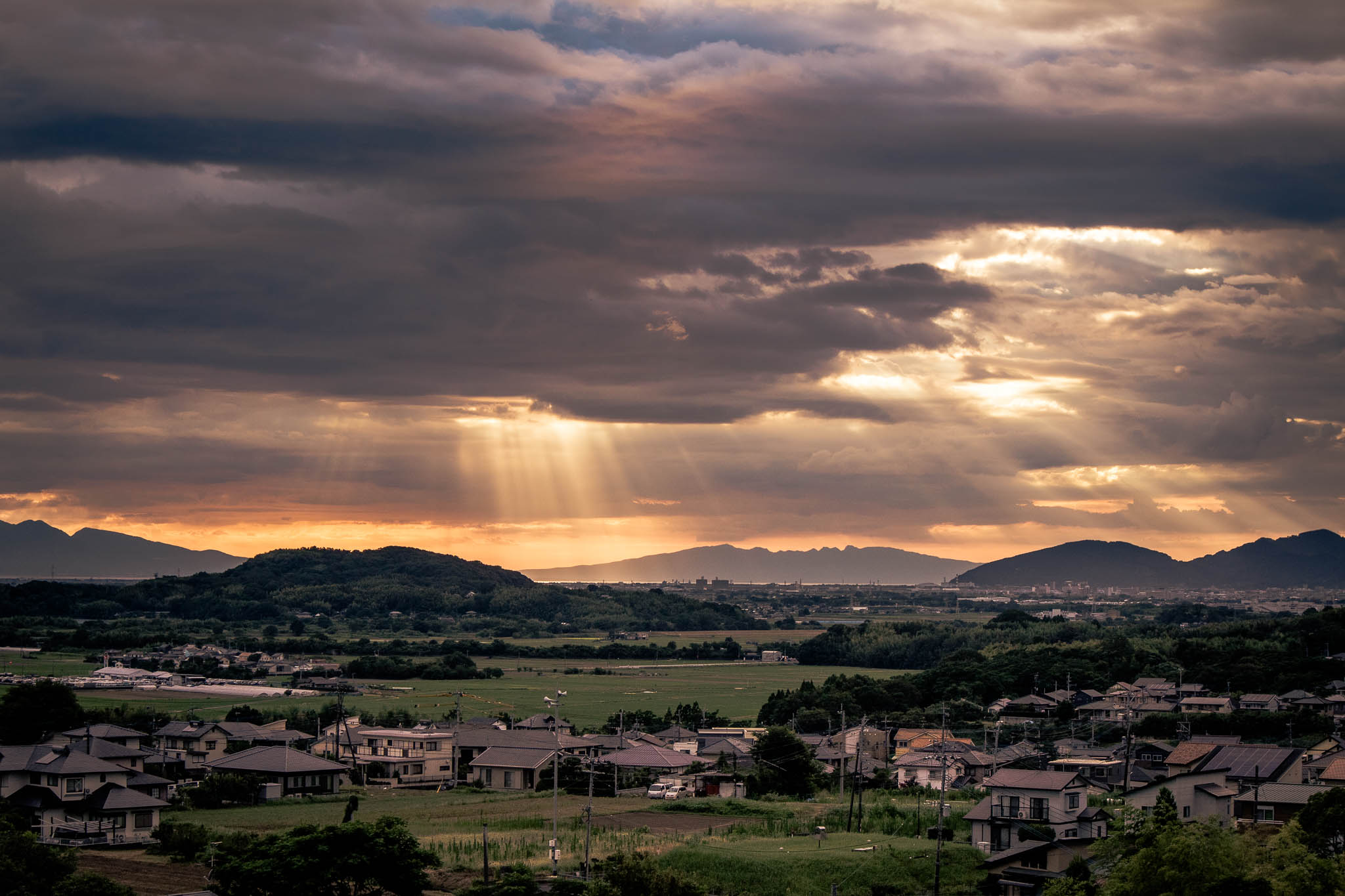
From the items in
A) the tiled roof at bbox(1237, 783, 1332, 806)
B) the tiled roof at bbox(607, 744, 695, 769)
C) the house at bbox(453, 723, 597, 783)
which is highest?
the tiled roof at bbox(1237, 783, 1332, 806)

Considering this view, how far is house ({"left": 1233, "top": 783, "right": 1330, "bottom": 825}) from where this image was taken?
40000 millimetres

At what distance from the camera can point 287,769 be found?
5247 centimetres

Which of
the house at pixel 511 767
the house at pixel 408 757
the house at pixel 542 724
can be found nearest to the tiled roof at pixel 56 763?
the house at pixel 408 757

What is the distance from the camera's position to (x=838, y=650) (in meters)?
138

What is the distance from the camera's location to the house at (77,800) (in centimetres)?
4091

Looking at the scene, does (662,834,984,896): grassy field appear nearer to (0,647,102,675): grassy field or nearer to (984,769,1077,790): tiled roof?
(984,769,1077,790): tiled roof

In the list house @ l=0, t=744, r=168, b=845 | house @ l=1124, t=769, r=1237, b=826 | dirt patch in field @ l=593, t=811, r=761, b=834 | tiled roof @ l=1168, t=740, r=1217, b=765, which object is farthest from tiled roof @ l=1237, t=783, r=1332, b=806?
house @ l=0, t=744, r=168, b=845

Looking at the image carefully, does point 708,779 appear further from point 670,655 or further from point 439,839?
point 670,655

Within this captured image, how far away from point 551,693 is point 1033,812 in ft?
187

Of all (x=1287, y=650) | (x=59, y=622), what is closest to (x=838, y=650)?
(x=1287, y=650)

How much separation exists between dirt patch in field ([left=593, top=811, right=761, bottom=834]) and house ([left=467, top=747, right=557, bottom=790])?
9.45 m

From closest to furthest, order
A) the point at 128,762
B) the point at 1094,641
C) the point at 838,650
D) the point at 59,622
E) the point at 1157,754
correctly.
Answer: the point at 128,762 < the point at 1157,754 < the point at 1094,641 < the point at 838,650 < the point at 59,622

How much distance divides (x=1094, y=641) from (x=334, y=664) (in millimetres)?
68775

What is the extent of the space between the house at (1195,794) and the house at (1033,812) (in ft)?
7.61
